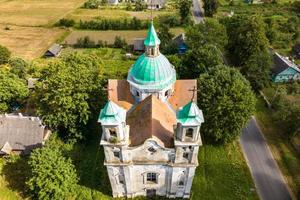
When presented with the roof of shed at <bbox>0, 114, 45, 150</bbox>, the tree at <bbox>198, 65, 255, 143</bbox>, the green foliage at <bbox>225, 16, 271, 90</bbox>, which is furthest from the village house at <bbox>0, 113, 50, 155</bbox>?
the green foliage at <bbox>225, 16, 271, 90</bbox>

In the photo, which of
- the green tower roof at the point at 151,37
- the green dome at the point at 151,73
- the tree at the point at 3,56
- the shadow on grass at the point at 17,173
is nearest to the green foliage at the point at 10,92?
the shadow on grass at the point at 17,173

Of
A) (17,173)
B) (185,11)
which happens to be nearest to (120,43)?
(185,11)

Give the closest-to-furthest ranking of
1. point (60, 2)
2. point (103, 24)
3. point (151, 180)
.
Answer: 1. point (151, 180)
2. point (103, 24)
3. point (60, 2)

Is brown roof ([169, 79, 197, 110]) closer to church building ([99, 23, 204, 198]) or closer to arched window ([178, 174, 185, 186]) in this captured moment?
church building ([99, 23, 204, 198])

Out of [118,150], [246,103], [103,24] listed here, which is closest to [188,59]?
[246,103]

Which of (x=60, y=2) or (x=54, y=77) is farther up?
(x=60, y=2)

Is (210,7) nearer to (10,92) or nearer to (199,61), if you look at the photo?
(199,61)

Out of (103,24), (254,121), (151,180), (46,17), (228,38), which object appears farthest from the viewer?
(46,17)

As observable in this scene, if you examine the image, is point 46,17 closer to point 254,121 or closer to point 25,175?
point 25,175
